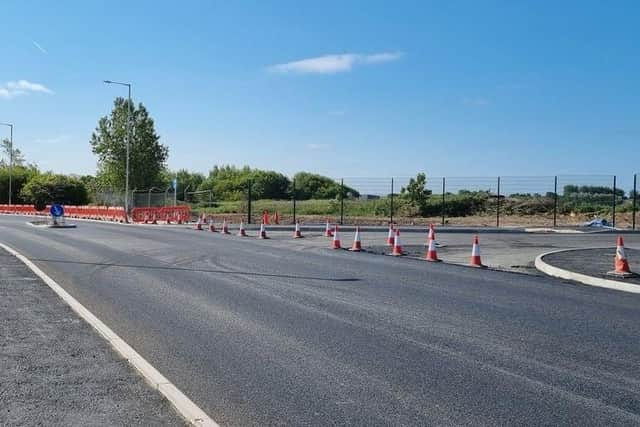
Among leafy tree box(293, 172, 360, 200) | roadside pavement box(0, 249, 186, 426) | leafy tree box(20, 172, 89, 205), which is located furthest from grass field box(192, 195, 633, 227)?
leafy tree box(293, 172, 360, 200)

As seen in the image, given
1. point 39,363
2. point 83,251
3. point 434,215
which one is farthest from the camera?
point 434,215

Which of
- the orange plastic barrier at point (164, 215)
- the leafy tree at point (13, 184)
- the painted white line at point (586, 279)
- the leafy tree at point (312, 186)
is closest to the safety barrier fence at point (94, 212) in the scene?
the orange plastic barrier at point (164, 215)

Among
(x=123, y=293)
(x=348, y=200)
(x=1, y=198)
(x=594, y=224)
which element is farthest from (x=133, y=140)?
(x=123, y=293)

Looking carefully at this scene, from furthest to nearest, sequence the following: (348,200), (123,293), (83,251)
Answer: (348,200) < (83,251) < (123,293)

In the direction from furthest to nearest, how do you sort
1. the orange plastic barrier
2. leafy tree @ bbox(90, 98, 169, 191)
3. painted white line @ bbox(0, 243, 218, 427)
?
leafy tree @ bbox(90, 98, 169, 191)
the orange plastic barrier
painted white line @ bbox(0, 243, 218, 427)

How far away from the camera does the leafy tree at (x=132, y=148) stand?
2473 inches

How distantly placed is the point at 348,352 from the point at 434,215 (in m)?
40.2

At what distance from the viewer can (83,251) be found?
18.8m

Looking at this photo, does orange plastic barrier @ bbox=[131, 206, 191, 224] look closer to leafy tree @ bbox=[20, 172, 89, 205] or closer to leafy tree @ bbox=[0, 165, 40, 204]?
leafy tree @ bbox=[20, 172, 89, 205]

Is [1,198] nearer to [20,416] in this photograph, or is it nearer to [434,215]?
[434,215]

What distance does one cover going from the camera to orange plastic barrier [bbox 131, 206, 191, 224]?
40281 millimetres

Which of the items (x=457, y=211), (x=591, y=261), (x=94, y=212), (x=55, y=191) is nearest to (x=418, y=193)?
(x=457, y=211)

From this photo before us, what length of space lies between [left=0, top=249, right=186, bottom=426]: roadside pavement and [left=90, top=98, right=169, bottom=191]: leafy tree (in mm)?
55970

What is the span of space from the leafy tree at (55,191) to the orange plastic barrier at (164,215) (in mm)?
34243
